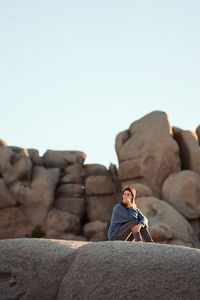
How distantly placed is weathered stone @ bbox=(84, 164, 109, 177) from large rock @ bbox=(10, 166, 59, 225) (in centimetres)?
246

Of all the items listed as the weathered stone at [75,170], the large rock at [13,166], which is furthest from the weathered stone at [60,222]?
the weathered stone at [75,170]

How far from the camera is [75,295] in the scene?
3.99 meters

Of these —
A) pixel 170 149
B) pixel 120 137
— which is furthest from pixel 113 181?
pixel 170 149

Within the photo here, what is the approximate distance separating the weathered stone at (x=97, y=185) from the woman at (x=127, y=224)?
48.7ft

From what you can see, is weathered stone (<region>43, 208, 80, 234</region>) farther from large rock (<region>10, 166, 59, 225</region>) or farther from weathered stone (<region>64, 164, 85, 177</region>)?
weathered stone (<region>64, 164, 85, 177</region>)

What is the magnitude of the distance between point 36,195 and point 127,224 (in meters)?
14.6

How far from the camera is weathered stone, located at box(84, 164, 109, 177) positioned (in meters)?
23.4

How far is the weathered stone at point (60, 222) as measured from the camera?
20891 mm

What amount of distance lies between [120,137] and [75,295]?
19025 millimetres

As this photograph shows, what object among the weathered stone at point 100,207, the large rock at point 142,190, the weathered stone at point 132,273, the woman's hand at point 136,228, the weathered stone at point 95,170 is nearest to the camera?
the weathered stone at point 132,273

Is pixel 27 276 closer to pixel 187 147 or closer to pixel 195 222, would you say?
pixel 195 222

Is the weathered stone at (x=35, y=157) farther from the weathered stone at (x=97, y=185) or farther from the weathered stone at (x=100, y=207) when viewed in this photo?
the weathered stone at (x=100, y=207)

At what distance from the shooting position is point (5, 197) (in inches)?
802

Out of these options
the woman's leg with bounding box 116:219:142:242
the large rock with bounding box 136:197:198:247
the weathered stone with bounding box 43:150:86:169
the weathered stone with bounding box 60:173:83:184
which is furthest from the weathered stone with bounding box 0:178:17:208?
the woman's leg with bounding box 116:219:142:242
